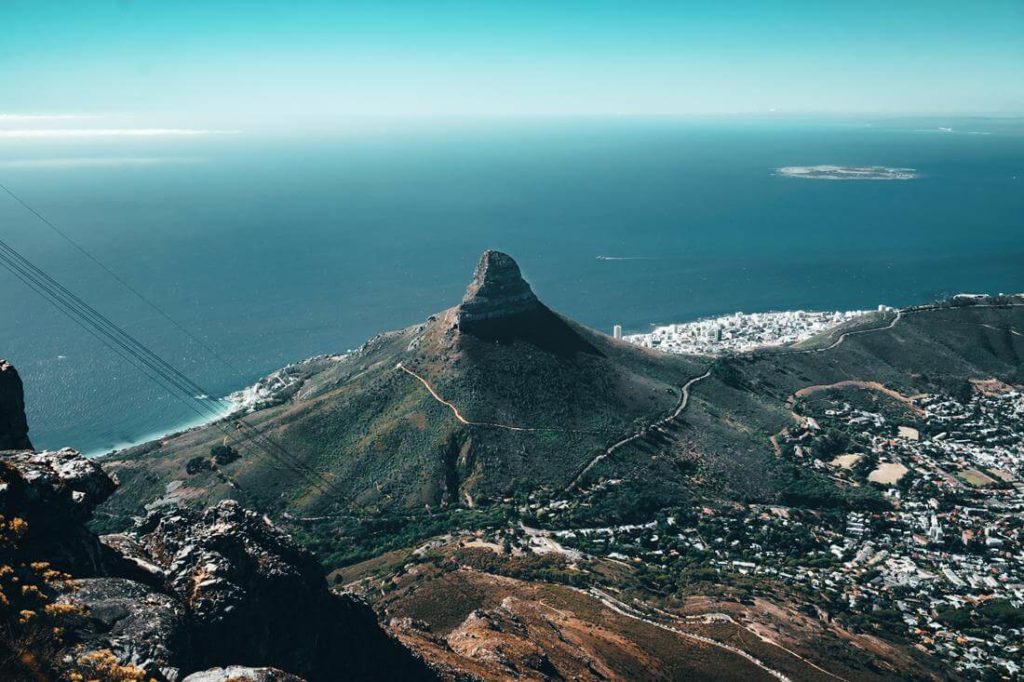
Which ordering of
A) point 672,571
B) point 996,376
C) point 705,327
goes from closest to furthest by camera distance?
point 672,571 → point 996,376 → point 705,327

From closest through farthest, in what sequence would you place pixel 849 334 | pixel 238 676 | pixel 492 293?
pixel 238 676
pixel 492 293
pixel 849 334

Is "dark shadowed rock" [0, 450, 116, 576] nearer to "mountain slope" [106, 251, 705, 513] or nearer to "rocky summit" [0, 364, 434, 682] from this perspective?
"rocky summit" [0, 364, 434, 682]

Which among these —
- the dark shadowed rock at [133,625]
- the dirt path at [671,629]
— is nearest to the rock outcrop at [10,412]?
the dark shadowed rock at [133,625]

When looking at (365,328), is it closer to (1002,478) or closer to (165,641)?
(1002,478)

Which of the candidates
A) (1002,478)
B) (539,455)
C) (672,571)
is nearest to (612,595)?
(672,571)

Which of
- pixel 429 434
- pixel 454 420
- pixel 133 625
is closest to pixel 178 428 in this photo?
pixel 429 434

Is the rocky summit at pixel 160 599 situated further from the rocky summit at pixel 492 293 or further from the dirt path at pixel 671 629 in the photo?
the rocky summit at pixel 492 293

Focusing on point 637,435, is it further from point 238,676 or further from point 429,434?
point 238,676
